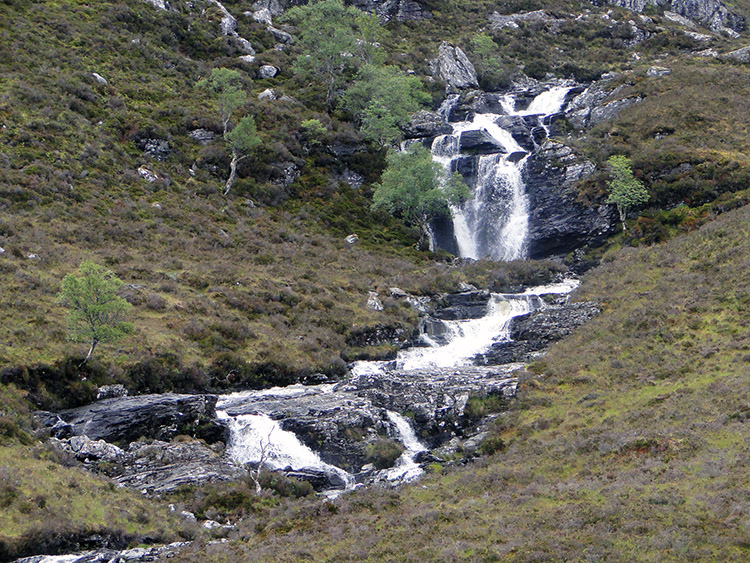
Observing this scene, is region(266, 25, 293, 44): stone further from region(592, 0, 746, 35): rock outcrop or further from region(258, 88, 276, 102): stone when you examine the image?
region(592, 0, 746, 35): rock outcrop

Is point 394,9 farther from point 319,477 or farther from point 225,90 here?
point 319,477

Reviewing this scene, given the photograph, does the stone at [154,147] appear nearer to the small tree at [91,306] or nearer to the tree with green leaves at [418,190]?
the tree with green leaves at [418,190]

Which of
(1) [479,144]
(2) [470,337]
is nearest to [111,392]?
(2) [470,337]

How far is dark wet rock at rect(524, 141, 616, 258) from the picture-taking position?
55219mm

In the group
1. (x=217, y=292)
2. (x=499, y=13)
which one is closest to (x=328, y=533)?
(x=217, y=292)

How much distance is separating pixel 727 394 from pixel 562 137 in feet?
155

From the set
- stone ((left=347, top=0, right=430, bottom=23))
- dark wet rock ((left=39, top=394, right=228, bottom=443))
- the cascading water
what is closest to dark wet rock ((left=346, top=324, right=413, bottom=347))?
dark wet rock ((left=39, top=394, right=228, bottom=443))

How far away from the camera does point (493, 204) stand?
6009 cm

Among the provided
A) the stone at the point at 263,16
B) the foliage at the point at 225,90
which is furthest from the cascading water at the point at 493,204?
the stone at the point at 263,16

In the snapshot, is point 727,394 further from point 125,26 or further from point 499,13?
point 499,13

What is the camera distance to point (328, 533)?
707 inches

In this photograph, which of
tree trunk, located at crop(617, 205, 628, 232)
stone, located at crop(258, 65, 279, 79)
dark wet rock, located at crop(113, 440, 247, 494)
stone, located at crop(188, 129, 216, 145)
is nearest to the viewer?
dark wet rock, located at crop(113, 440, 247, 494)

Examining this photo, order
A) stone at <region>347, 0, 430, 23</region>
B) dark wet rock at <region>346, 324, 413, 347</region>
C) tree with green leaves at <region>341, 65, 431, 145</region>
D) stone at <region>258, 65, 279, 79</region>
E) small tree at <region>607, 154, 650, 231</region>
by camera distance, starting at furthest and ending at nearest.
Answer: stone at <region>347, 0, 430, 23</region>, stone at <region>258, 65, 279, 79</region>, tree with green leaves at <region>341, 65, 431, 145</region>, small tree at <region>607, 154, 650, 231</region>, dark wet rock at <region>346, 324, 413, 347</region>

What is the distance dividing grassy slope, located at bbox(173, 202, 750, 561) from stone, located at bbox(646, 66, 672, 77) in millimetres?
44173
